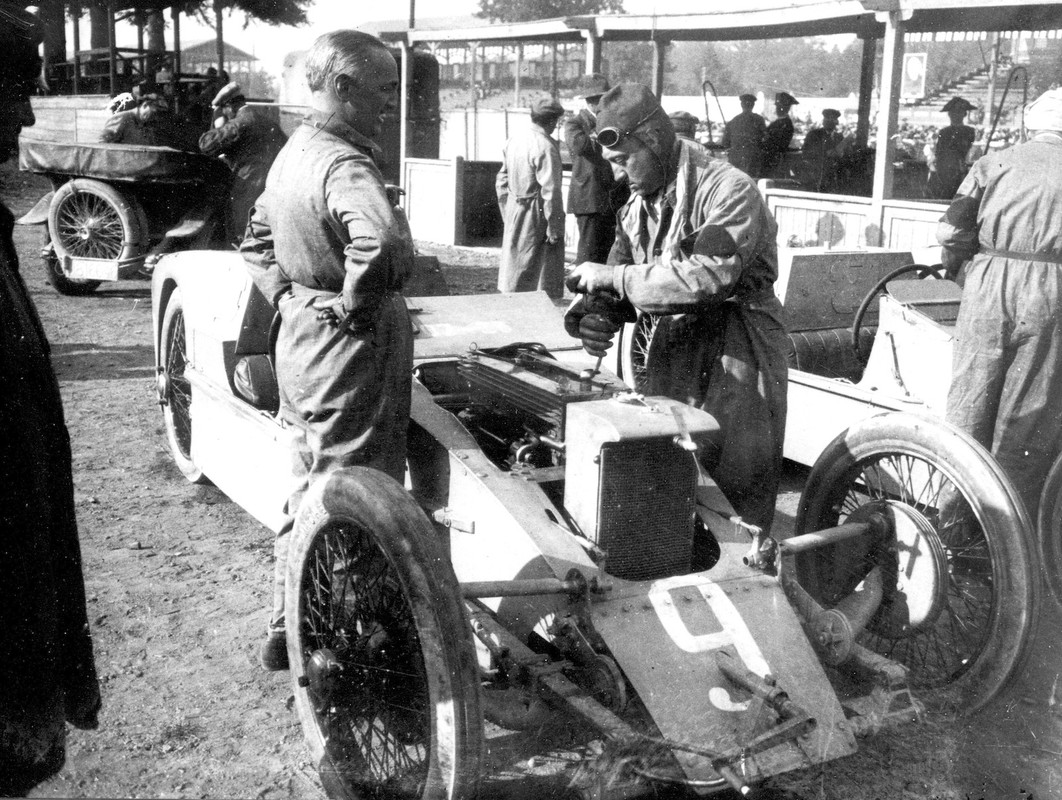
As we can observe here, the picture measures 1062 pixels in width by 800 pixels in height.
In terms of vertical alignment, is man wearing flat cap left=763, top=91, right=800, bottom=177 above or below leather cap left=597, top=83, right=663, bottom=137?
above

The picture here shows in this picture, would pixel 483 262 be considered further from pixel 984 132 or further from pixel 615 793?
pixel 984 132

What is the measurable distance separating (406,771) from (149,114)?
10382 millimetres

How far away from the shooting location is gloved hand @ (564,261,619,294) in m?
3.64

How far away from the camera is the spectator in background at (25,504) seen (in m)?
1.90

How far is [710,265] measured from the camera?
11.5 feet

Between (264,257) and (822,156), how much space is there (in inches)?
577

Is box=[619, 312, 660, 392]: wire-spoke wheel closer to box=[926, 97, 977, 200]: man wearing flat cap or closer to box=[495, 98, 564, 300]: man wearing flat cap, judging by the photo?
box=[495, 98, 564, 300]: man wearing flat cap

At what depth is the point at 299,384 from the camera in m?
3.32

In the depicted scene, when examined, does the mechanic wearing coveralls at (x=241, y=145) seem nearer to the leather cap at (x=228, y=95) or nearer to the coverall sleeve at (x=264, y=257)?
the leather cap at (x=228, y=95)

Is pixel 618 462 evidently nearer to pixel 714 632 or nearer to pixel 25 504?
pixel 714 632

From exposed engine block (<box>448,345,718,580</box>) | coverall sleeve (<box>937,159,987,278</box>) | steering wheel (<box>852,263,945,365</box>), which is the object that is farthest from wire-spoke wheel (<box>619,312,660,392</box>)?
exposed engine block (<box>448,345,718,580</box>)

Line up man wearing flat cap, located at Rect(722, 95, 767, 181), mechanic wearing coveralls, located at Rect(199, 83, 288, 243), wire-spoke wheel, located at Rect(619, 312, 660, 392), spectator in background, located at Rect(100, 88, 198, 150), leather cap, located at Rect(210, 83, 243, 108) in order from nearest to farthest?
wire-spoke wheel, located at Rect(619, 312, 660, 392) → mechanic wearing coveralls, located at Rect(199, 83, 288, 243) → leather cap, located at Rect(210, 83, 243, 108) → spectator in background, located at Rect(100, 88, 198, 150) → man wearing flat cap, located at Rect(722, 95, 767, 181)

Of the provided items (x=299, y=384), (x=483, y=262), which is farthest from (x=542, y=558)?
(x=483, y=262)

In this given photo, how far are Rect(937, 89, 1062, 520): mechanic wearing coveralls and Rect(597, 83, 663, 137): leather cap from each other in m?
1.78
